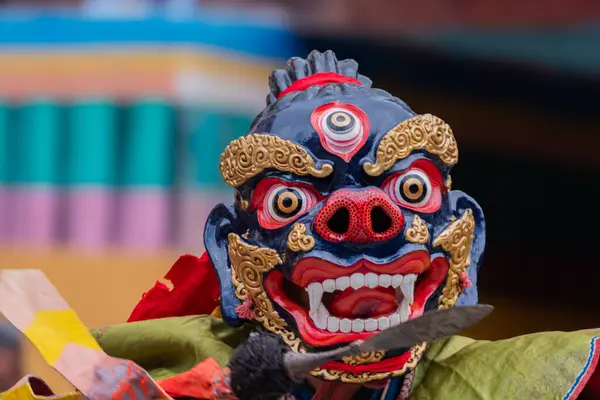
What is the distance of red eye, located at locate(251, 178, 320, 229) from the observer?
1264mm

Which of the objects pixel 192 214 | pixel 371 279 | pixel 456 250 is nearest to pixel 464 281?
pixel 456 250

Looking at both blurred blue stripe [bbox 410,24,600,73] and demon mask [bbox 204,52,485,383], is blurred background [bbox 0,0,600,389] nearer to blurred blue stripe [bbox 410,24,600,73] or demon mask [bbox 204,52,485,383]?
blurred blue stripe [bbox 410,24,600,73]

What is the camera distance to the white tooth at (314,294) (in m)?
1.25

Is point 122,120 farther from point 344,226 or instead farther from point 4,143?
point 344,226

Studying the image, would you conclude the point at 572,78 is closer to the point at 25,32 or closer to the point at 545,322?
the point at 545,322

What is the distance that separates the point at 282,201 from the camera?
1267mm

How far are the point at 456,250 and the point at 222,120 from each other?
173 cm

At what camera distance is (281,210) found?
127cm

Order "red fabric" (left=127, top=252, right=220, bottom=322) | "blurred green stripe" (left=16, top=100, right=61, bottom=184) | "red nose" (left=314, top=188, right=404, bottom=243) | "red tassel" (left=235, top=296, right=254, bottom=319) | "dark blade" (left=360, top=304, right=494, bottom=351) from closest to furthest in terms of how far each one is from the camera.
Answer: "dark blade" (left=360, top=304, right=494, bottom=351) → "red nose" (left=314, top=188, right=404, bottom=243) → "red tassel" (left=235, top=296, right=254, bottom=319) → "red fabric" (left=127, top=252, right=220, bottom=322) → "blurred green stripe" (left=16, top=100, right=61, bottom=184)

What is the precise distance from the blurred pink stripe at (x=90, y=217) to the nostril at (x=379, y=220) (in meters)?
1.85

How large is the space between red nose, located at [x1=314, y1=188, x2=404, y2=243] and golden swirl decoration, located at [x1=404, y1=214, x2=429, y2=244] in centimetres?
1

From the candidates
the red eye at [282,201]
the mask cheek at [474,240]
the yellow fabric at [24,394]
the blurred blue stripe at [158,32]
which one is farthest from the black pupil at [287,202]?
the blurred blue stripe at [158,32]

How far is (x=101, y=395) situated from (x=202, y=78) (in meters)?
1.81

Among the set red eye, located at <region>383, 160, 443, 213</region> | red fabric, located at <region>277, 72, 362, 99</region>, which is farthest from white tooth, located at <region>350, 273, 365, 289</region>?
red fabric, located at <region>277, 72, 362, 99</region>
